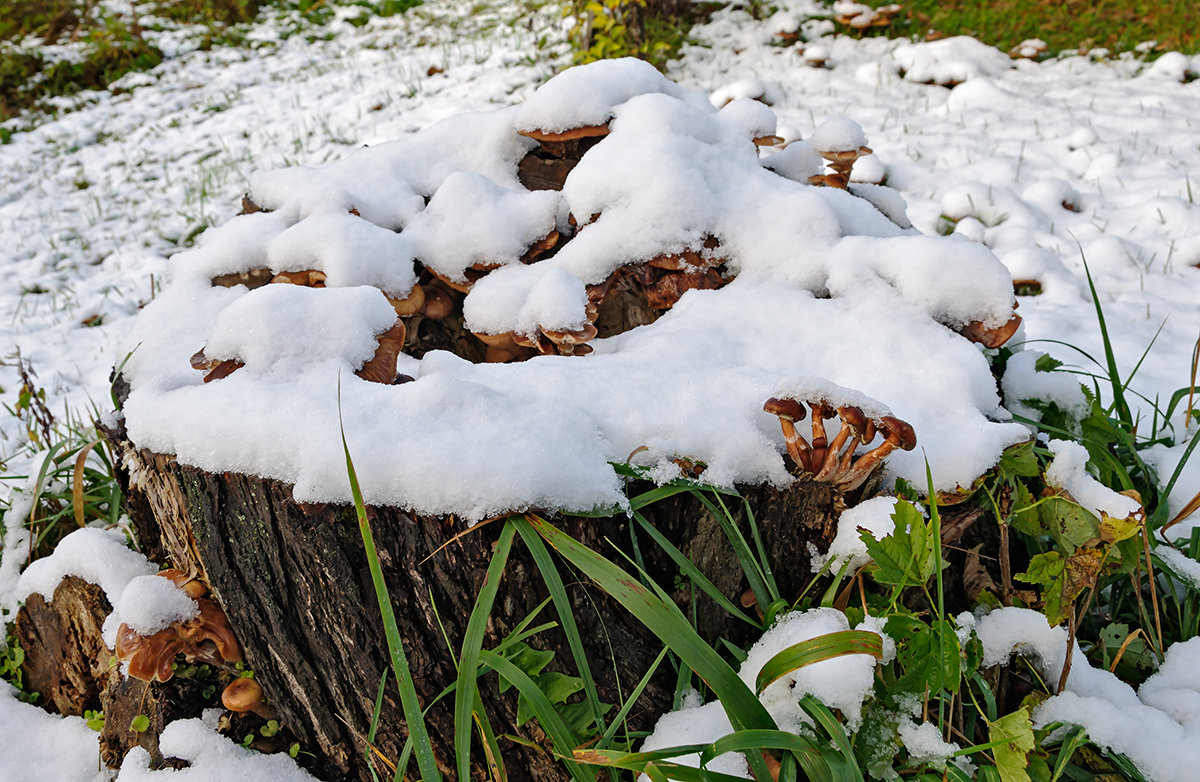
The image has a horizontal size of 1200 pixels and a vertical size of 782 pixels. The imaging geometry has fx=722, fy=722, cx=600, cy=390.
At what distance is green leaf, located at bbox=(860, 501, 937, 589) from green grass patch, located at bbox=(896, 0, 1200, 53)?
289 inches

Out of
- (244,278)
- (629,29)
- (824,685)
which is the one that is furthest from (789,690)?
(629,29)

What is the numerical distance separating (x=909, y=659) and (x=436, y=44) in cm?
891

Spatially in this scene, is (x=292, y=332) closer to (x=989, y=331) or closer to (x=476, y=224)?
(x=476, y=224)

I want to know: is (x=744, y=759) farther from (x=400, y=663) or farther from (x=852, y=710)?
(x=400, y=663)

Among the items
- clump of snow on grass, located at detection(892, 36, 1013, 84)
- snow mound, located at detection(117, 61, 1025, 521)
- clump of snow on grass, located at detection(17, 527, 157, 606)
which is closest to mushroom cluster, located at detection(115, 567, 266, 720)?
clump of snow on grass, located at detection(17, 527, 157, 606)

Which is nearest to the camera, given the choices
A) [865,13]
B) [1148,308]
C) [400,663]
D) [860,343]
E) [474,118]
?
[400,663]

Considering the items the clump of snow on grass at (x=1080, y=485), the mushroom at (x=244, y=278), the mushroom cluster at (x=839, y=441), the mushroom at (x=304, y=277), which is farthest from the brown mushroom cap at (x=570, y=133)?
the clump of snow on grass at (x=1080, y=485)

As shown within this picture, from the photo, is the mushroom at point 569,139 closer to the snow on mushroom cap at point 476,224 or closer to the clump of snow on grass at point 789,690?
the snow on mushroom cap at point 476,224

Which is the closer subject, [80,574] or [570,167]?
[80,574]

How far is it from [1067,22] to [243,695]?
8990 millimetres

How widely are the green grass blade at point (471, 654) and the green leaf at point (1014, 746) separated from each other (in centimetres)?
93

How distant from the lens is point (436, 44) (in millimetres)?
8523

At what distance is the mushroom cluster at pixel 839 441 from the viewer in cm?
125

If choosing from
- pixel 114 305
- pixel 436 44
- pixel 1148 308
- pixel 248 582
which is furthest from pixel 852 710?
pixel 436 44
